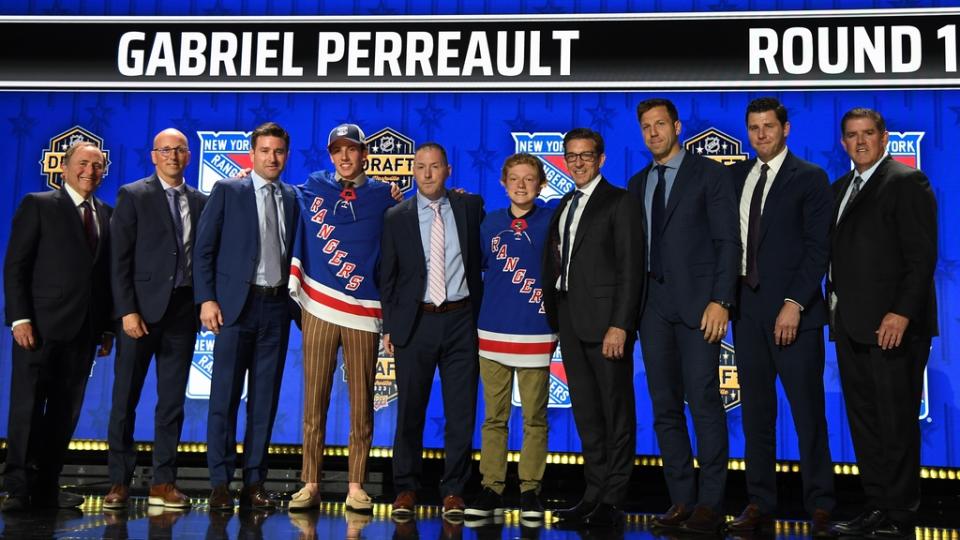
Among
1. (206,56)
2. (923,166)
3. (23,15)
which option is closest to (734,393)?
(923,166)

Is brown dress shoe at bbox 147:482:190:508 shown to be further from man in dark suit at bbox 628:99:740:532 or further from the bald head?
man in dark suit at bbox 628:99:740:532

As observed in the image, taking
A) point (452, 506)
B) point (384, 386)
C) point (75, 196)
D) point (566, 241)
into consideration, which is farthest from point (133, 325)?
point (566, 241)

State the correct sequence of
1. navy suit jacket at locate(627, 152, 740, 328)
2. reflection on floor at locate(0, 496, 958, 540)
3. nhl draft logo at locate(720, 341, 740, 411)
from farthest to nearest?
1. nhl draft logo at locate(720, 341, 740, 411)
2. navy suit jacket at locate(627, 152, 740, 328)
3. reflection on floor at locate(0, 496, 958, 540)

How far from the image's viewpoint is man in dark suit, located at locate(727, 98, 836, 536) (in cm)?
311

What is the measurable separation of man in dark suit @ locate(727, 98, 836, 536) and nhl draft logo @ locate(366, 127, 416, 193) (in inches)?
83.3

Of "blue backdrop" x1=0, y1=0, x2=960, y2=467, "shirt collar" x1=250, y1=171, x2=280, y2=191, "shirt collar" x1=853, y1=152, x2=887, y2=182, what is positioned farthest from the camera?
"blue backdrop" x1=0, y1=0, x2=960, y2=467

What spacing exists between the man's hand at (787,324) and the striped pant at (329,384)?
1525 mm

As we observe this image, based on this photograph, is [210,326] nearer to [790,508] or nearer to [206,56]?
[206,56]

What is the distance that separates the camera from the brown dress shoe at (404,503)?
3363 mm

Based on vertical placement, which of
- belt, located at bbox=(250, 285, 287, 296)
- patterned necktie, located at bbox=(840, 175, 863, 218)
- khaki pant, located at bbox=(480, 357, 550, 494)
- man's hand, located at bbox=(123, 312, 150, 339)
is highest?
patterned necktie, located at bbox=(840, 175, 863, 218)

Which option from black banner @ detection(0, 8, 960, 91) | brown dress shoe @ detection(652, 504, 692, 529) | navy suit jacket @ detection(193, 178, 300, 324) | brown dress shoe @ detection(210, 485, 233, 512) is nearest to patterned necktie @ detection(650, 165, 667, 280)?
brown dress shoe @ detection(652, 504, 692, 529)

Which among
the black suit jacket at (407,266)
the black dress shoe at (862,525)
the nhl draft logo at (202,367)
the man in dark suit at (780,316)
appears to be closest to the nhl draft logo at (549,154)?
the black suit jacket at (407,266)

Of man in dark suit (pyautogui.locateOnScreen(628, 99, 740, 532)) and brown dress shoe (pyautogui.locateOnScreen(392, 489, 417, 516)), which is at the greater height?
man in dark suit (pyautogui.locateOnScreen(628, 99, 740, 532))

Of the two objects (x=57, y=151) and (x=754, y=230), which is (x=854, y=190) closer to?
(x=754, y=230)
